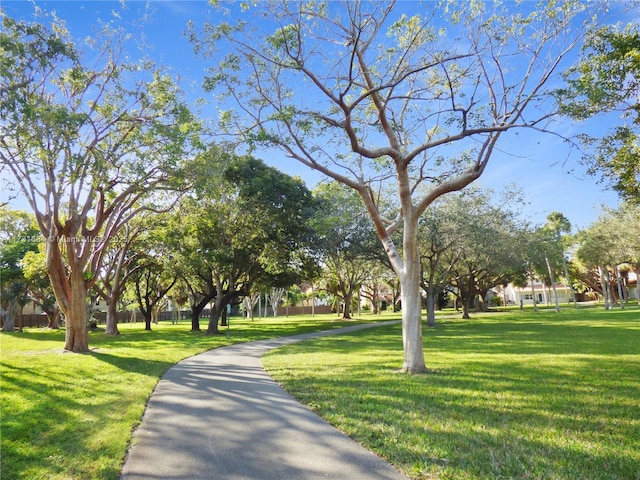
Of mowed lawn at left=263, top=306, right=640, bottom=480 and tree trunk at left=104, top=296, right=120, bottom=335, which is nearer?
mowed lawn at left=263, top=306, right=640, bottom=480

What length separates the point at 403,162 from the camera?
32.9ft

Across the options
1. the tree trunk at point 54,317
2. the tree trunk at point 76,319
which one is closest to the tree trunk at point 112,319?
the tree trunk at point 54,317

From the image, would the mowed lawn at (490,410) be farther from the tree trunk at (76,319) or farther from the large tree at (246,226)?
the large tree at (246,226)

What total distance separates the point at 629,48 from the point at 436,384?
783 centimetres

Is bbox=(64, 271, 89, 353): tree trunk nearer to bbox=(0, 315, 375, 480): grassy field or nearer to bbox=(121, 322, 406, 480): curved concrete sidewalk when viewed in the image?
bbox=(0, 315, 375, 480): grassy field

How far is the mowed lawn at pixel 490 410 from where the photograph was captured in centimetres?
424

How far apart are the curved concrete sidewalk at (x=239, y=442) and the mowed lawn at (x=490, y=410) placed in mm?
331

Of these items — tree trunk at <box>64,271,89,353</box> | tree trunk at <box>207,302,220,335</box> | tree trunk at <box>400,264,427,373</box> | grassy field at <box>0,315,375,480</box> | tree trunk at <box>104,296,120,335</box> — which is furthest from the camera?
tree trunk at <box>104,296,120,335</box>

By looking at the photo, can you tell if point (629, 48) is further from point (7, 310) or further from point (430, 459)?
point (7, 310)

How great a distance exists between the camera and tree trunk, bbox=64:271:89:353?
15500mm

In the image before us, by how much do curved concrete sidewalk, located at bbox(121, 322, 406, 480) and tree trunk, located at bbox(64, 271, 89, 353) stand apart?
8990mm

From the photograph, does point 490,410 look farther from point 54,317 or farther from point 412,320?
point 54,317

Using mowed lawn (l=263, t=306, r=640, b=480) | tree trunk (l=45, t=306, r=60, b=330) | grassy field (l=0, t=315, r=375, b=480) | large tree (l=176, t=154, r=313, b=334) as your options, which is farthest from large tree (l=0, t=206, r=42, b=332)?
mowed lawn (l=263, t=306, r=640, b=480)

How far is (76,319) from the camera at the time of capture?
613 inches
